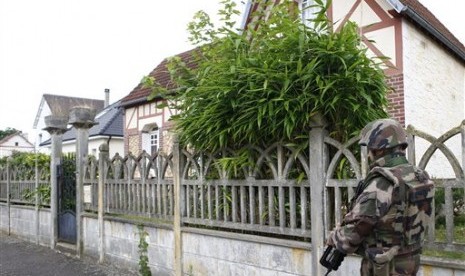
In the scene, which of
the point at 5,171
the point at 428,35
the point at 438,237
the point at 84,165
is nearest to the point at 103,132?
the point at 5,171

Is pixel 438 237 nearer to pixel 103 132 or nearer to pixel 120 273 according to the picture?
pixel 120 273

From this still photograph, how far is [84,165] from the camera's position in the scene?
27.9 feet

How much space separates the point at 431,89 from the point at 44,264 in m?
8.98

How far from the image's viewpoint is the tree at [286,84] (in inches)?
160

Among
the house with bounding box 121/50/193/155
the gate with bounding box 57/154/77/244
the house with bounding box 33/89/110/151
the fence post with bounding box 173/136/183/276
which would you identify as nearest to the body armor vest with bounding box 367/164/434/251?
the fence post with bounding box 173/136/183/276

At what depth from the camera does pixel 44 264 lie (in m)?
7.91

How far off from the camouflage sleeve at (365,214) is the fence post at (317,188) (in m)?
1.31

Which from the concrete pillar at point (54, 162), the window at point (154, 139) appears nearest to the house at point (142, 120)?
the window at point (154, 139)

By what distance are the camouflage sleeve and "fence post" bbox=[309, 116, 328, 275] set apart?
1.31 m

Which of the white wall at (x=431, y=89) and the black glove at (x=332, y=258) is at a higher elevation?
the white wall at (x=431, y=89)

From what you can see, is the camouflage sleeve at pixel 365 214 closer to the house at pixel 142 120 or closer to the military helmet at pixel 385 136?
the military helmet at pixel 385 136

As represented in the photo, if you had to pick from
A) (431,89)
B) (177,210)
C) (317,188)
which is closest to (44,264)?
(177,210)

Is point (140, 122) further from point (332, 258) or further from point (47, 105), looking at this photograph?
point (47, 105)

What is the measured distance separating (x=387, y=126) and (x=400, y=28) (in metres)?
7.22
